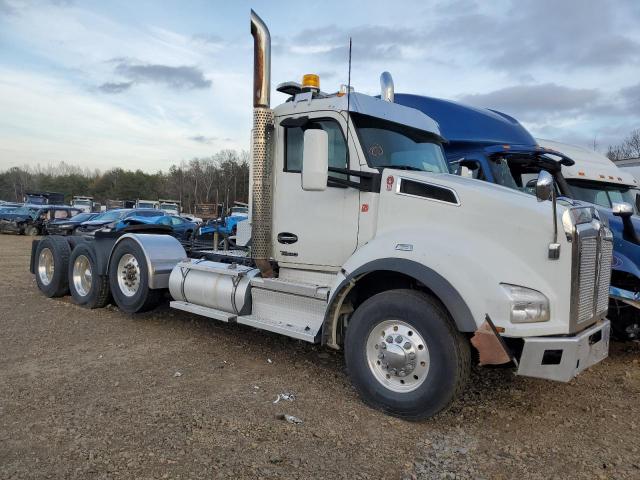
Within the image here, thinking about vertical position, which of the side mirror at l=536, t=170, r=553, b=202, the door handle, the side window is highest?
the side window

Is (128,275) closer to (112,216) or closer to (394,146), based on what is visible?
(394,146)

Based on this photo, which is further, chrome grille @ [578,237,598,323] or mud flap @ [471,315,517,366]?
chrome grille @ [578,237,598,323]

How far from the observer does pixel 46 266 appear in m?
9.13

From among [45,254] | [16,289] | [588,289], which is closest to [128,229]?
[45,254]

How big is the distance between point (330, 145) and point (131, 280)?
382 centimetres

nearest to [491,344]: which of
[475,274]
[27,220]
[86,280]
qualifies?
[475,274]

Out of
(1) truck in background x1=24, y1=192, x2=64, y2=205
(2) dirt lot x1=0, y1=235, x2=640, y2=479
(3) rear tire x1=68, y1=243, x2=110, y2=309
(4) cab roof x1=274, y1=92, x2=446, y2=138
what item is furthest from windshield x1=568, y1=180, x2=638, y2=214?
(1) truck in background x1=24, y1=192, x2=64, y2=205

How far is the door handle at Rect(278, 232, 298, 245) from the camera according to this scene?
17.0ft

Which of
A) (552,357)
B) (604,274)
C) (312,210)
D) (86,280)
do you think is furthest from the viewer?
(86,280)

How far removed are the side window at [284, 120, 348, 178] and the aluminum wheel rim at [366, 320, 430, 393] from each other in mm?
1515

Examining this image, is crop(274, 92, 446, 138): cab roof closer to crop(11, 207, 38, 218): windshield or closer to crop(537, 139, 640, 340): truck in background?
crop(537, 139, 640, 340): truck in background

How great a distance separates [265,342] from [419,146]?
9.86 feet

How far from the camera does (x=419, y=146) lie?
5.06 meters

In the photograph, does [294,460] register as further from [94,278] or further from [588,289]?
[94,278]
